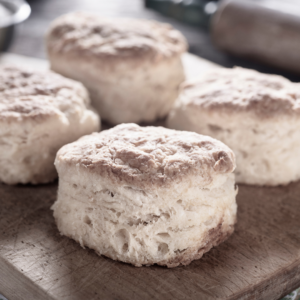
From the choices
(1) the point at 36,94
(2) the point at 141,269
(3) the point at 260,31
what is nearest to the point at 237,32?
(3) the point at 260,31

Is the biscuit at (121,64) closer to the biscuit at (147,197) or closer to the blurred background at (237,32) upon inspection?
the biscuit at (147,197)

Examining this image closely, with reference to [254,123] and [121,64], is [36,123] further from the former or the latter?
[254,123]

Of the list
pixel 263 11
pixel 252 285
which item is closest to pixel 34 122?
pixel 252 285

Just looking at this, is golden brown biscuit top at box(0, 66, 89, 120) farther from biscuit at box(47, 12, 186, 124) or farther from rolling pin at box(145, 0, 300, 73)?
rolling pin at box(145, 0, 300, 73)

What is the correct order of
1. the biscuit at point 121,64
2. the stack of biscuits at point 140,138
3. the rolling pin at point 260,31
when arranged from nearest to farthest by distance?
the stack of biscuits at point 140,138 < the biscuit at point 121,64 < the rolling pin at point 260,31

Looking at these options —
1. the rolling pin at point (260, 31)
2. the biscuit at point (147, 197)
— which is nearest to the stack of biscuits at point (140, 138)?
the biscuit at point (147, 197)

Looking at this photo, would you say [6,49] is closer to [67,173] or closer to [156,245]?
[67,173]

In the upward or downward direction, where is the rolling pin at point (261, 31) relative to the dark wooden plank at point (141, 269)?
upward
